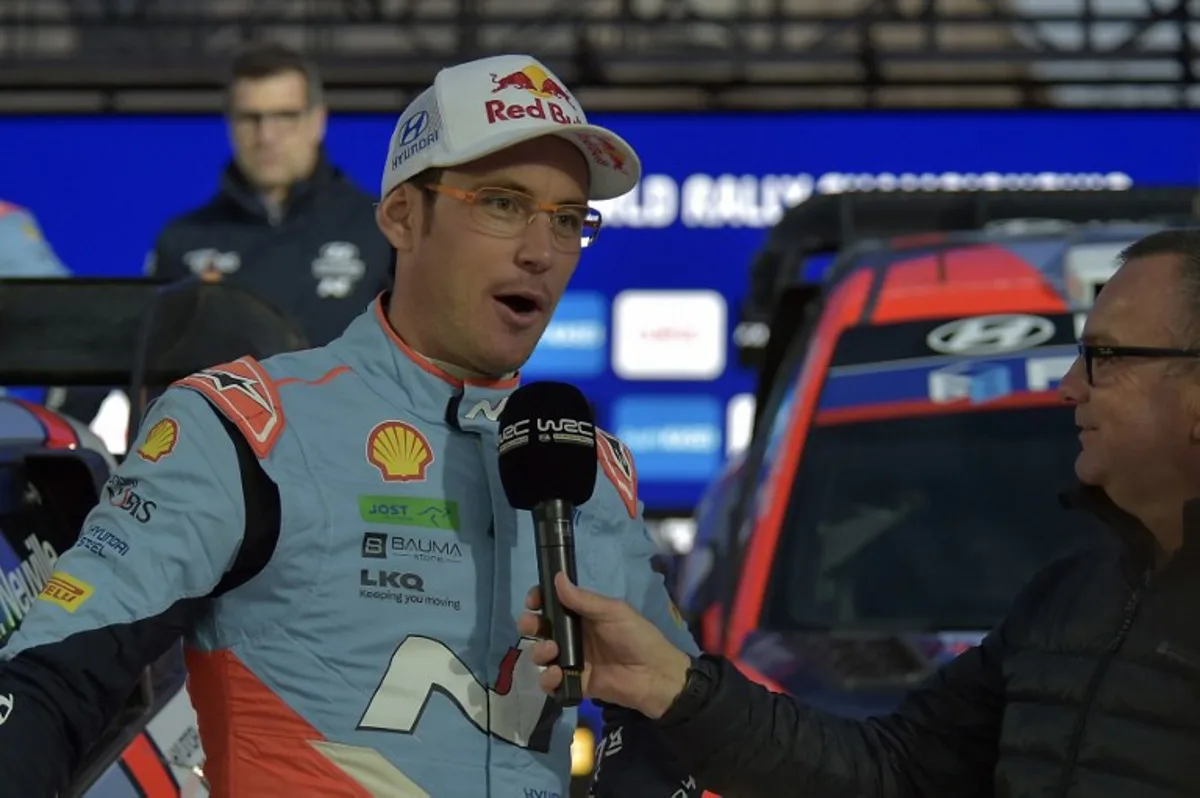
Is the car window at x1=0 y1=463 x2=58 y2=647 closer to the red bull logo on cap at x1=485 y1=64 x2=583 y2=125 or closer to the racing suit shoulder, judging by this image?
the racing suit shoulder

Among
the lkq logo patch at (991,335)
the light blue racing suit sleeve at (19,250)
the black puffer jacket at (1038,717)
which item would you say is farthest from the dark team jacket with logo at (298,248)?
the black puffer jacket at (1038,717)

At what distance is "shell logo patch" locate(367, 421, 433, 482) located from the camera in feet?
11.2

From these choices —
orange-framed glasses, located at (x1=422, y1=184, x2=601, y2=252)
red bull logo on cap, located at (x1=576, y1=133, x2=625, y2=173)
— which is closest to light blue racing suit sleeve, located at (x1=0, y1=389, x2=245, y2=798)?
orange-framed glasses, located at (x1=422, y1=184, x2=601, y2=252)

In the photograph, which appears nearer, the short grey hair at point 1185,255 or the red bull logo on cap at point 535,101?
the red bull logo on cap at point 535,101

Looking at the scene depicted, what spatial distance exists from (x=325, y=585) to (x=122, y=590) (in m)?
0.31

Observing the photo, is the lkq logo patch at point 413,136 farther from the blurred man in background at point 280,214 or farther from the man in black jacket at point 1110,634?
the blurred man in background at point 280,214

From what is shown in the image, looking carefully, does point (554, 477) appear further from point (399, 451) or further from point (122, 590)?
point (122, 590)

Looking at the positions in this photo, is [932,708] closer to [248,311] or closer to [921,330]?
[248,311]

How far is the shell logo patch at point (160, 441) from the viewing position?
324cm

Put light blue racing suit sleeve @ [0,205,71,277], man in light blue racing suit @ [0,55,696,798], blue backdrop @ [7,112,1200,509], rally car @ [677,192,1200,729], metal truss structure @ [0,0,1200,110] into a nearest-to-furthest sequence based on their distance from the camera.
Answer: man in light blue racing suit @ [0,55,696,798]
rally car @ [677,192,1200,729]
light blue racing suit sleeve @ [0,205,71,277]
blue backdrop @ [7,112,1200,509]
metal truss structure @ [0,0,1200,110]

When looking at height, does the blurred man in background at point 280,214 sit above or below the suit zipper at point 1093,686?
above

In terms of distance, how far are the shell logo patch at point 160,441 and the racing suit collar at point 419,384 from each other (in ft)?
1.14

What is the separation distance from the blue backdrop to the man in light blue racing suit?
8758mm

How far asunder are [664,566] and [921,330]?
2.47 m
